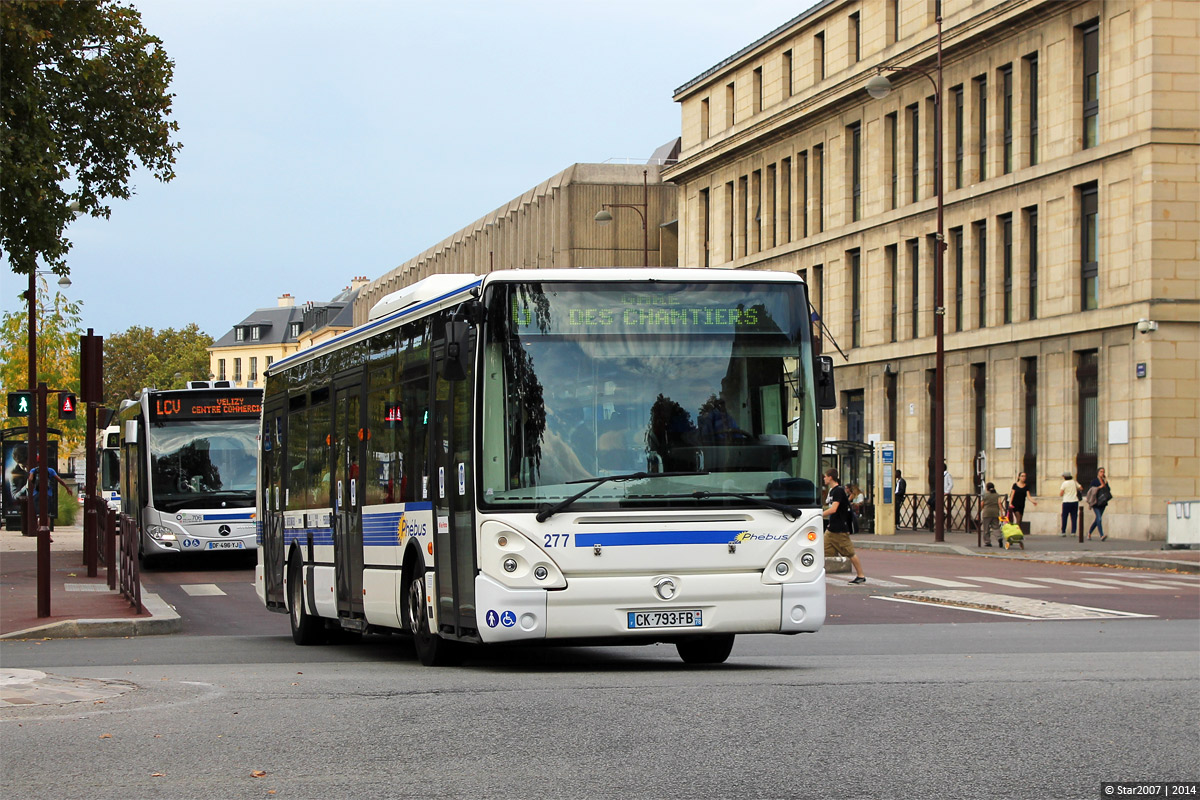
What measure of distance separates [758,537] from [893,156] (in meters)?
47.1

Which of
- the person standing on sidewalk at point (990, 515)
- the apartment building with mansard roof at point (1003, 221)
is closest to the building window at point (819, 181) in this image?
the apartment building with mansard roof at point (1003, 221)

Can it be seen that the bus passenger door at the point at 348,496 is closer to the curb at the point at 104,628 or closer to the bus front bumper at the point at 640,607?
the curb at the point at 104,628

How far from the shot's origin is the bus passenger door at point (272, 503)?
18.3 m

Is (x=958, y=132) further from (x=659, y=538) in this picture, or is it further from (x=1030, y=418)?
(x=659, y=538)

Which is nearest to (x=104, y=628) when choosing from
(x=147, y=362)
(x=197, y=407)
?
(x=197, y=407)

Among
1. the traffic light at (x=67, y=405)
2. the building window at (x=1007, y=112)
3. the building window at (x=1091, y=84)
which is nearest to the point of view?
the traffic light at (x=67, y=405)

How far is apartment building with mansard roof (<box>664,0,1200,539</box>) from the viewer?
43.1 m

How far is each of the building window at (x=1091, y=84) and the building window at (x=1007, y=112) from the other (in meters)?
3.79

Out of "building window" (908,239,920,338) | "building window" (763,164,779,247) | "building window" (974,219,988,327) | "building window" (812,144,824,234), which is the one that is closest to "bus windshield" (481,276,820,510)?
"building window" (974,219,988,327)

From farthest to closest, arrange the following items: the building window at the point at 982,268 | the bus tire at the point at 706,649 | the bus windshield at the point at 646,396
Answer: the building window at the point at 982,268 < the bus tire at the point at 706,649 < the bus windshield at the point at 646,396

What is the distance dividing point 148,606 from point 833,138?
4481 centimetres

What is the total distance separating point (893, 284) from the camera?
5806cm

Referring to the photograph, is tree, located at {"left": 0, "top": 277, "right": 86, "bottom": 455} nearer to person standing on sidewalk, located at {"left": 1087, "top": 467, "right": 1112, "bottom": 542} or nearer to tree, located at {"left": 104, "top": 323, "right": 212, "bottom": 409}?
person standing on sidewalk, located at {"left": 1087, "top": 467, "right": 1112, "bottom": 542}

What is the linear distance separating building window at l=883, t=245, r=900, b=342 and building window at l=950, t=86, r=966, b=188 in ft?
16.0
